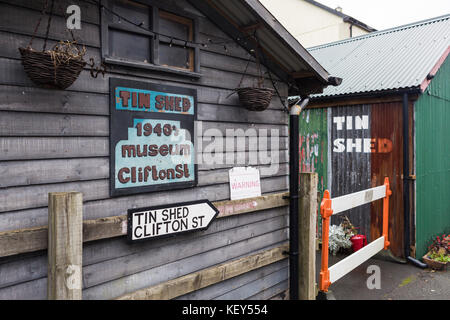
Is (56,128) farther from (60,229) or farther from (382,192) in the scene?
(382,192)

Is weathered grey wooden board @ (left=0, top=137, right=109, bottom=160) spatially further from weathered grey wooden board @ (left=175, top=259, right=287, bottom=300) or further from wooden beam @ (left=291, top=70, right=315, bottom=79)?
wooden beam @ (left=291, top=70, right=315, bottom=79)

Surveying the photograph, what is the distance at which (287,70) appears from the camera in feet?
15.8

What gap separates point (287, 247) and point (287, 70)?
8.02ft

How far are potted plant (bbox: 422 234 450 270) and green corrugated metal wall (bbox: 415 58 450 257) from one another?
17cm

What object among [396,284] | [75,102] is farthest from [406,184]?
[75,102]

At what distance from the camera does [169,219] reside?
3.44m

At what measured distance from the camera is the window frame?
10.1 ft

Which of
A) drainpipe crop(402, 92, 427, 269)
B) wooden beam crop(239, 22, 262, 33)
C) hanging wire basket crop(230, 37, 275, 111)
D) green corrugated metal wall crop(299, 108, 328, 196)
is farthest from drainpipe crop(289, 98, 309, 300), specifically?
green corrugated metal wall crop(299, 108, 328, 196)

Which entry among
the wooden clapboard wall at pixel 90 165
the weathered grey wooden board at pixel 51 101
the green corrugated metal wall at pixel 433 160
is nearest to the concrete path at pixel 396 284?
the green corrugated metal wall at pixel 433 160

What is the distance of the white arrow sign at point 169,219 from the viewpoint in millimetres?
3176

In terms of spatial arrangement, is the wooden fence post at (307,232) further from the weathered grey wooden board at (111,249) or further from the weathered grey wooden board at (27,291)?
A: the weathered grey wooden board at (27,291)

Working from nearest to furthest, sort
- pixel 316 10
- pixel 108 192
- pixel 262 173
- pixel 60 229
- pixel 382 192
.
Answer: pixel 60 229 → pixel 108 192 → pixel 262 173 → pixel 382 192 → pixel 316 10

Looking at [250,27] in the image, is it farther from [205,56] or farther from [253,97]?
[253,97]

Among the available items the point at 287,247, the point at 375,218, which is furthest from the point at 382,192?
the point at 287,247
